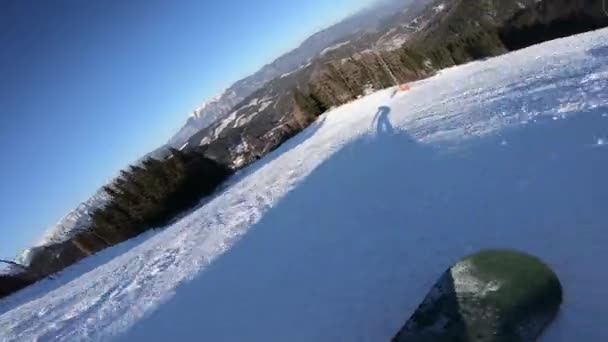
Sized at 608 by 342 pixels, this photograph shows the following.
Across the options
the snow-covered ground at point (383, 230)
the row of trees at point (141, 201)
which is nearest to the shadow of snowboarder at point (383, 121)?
the snow-covered ground at point (383, 230)

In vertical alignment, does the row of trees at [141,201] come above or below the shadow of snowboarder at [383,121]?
above

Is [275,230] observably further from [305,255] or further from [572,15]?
[572,15]

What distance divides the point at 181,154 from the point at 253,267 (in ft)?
27.3

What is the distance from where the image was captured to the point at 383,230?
5520 mm

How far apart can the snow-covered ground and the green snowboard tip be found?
0.19m

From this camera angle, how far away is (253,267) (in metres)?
6.11

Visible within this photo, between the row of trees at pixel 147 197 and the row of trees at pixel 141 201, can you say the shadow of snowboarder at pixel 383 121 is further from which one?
the row of trees at pixel 147 197

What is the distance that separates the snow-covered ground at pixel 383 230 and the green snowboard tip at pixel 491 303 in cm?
19

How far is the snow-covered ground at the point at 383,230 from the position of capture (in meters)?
4.32

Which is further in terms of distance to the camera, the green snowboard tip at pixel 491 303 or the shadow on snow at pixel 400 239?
the shadow on snow at pixel 400 239

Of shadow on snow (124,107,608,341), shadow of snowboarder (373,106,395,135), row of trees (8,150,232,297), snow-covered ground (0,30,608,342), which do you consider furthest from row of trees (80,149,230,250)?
shadow on snow (124,107,608,341)

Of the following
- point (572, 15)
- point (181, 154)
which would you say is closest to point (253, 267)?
point (181, 154)

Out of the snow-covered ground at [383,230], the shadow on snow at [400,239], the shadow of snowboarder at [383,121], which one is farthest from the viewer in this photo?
the shadow of snowboarder at [383,121]

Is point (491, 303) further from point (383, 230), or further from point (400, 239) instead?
point (383, 230)
